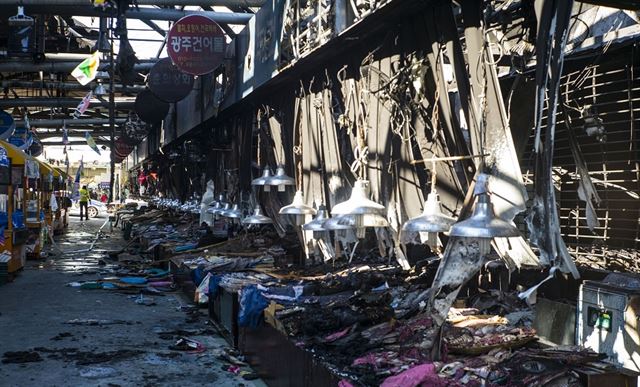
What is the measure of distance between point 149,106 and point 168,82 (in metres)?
6.27

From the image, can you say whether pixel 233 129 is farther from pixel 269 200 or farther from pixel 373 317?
pixel 373 317

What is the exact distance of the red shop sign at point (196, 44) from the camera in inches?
520

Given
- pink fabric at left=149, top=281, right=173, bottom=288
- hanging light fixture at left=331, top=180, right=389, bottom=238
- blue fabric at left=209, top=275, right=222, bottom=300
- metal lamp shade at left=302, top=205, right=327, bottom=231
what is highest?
hanging light fixture at left=331, top=180, right=389, bottom=238

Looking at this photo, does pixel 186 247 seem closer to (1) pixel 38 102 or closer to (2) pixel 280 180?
(2) pixel 280 180

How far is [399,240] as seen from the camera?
7523 millimetres

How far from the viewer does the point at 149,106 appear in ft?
75.4

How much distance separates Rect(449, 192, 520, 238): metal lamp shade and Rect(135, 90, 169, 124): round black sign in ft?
61.7

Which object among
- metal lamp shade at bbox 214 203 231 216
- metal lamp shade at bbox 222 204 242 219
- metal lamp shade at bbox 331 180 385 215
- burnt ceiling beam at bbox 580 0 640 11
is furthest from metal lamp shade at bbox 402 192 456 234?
metal lamp shade at bbox 214 203 231 216

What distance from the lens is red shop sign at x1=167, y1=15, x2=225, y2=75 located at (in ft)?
43.3

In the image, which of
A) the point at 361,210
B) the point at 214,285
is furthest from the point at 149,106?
the point at 361,210

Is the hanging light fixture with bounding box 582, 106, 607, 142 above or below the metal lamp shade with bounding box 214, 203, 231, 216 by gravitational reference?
above

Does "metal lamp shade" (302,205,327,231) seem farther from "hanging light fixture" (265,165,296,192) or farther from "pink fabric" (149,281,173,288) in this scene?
"pink fabric" (149,281,173,288)

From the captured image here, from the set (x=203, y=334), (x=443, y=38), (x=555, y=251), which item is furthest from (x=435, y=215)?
(x=203, y=334)

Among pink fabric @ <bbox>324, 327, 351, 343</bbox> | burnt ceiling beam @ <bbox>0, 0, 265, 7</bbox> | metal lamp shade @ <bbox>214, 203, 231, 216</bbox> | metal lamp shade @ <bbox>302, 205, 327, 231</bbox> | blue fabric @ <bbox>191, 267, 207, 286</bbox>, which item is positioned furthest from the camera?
burnt ceiling beam @ <bbox>0, 0, 265, 7</bbox>
